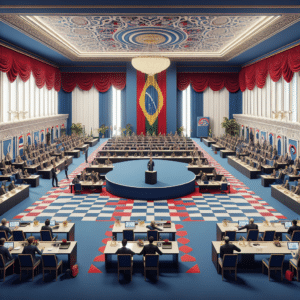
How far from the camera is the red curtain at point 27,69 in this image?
19891 mm

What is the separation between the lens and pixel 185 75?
33.5 m

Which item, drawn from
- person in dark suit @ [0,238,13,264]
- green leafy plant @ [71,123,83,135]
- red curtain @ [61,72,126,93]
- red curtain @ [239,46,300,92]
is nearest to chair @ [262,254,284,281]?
person in dark suit @ [0,238,13,264]

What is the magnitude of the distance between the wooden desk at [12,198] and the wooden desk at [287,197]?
9.91 metres

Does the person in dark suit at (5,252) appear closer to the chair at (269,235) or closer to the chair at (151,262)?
the chair at (151,262)

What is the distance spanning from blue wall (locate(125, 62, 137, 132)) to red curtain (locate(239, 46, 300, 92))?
33.4ft

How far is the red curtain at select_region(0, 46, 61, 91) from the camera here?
19891mm

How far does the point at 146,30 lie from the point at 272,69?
9.99 meters

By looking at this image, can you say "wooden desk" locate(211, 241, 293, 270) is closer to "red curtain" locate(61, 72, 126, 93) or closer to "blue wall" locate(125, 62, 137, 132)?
"blue wall" locate(125, 62, 137, 132)

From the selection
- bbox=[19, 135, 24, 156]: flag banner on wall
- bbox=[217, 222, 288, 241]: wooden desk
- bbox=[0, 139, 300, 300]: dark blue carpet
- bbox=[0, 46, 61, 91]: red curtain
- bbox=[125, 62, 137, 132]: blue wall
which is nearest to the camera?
bbox=[0, 139, 300, 300]: dark blue carpet

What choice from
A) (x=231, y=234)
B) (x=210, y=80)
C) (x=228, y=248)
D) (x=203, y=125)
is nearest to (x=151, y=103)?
(x=203, y=125)

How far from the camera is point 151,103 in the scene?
32844 mm

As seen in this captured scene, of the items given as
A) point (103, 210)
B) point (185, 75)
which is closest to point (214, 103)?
point (185, 75)

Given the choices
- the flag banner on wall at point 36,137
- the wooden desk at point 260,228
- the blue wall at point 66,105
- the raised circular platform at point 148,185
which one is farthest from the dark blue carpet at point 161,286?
the blue wall at point 66,105

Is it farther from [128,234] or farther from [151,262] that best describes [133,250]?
[128,234]
